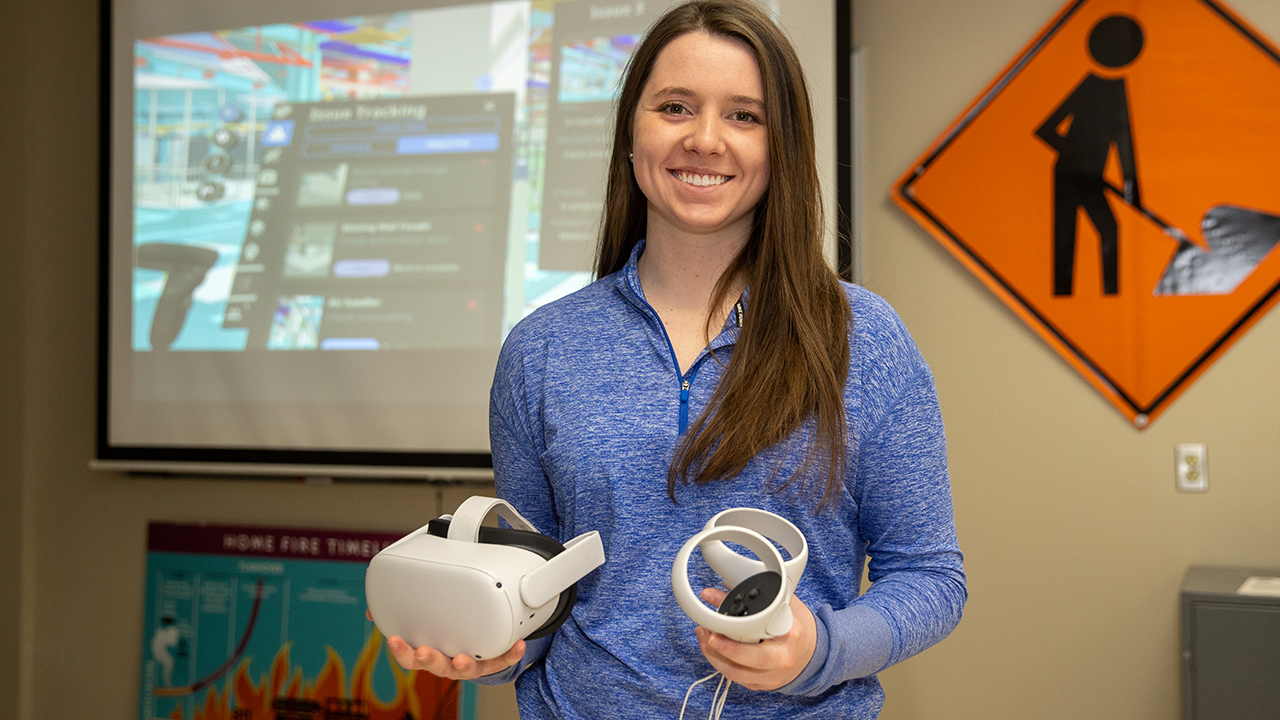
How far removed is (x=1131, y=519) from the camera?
2107 mm

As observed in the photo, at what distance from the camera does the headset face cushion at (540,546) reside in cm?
84

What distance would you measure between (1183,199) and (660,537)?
174cm

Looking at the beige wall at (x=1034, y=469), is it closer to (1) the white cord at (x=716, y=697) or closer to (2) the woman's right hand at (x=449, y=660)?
(1) the white cord at (x=716, y=697)

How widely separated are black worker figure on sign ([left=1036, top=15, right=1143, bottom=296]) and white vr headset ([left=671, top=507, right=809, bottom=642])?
1.63m

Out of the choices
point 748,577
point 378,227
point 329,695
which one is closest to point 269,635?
point 329,695

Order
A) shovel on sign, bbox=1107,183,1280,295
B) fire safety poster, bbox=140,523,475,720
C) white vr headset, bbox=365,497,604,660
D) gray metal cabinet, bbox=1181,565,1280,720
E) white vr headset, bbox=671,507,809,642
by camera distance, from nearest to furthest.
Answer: white vr headset, bbox=671,507,809,642
white vr headset, bbox=365,497,604,660
gray metal cabinet, bbox=1181,565,1280,720
shovel on sign, bbox=1107,183,1280,295
fire safety poster, bbox=140,523,475,720

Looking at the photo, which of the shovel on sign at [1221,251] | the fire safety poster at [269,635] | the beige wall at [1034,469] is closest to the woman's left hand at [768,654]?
the beige wall at [1034,469]

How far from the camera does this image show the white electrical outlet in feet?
6.76

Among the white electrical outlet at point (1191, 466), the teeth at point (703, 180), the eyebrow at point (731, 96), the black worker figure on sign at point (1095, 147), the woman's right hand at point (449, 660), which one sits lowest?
the woman's right hand at point (449, 660)

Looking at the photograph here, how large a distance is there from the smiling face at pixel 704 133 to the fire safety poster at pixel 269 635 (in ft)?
6.04

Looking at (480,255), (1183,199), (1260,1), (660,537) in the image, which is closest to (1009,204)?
(1183,199)

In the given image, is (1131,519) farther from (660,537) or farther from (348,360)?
(348,360)

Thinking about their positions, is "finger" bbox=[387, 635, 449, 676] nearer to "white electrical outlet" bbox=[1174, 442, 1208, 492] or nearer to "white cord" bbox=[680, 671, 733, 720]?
"white cord" bbox=[680, 671, 733, 720]

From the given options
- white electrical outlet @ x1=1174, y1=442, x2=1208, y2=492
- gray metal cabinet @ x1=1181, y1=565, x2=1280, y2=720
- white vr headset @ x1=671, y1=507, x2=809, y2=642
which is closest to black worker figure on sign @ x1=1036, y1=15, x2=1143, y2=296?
white electrical outlet @ x1=1174, y1=442, x2=1208, y2=492
